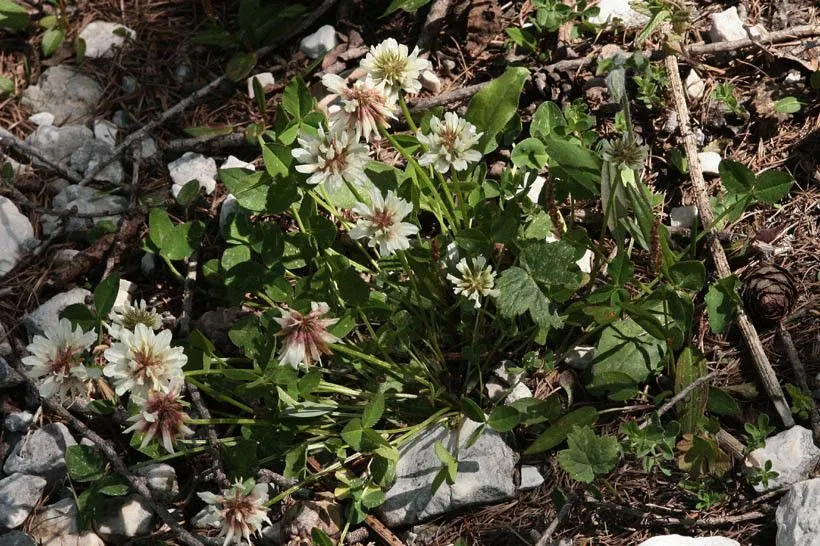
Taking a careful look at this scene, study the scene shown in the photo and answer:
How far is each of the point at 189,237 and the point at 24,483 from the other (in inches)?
32.8

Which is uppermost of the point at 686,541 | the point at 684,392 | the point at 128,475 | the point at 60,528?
the point at 684,392

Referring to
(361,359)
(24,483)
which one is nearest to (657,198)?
(361,359)

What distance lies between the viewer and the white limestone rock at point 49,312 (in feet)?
8.89

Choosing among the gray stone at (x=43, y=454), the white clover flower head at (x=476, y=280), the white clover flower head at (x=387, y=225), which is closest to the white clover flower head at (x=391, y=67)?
the white clover flower head at (x=387, y=225)

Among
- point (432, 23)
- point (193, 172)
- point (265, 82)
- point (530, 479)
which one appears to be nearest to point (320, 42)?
point (265, 82)

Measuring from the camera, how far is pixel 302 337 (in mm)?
2027

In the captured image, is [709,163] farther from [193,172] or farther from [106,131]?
[106,131]

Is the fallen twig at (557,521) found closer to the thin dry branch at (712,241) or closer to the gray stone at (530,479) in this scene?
the gray stone at (530,479)

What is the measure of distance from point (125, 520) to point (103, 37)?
1883 mm

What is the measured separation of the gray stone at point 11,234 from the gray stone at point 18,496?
724 millimetres

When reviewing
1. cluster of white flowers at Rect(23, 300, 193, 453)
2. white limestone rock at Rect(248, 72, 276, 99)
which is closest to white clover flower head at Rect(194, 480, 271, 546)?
cluster of white flowers at Rect(23, 300, 193, 453)

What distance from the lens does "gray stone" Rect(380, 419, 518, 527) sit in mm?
→ 2285

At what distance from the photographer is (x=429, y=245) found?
2459 mm

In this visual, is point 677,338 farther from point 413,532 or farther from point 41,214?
point 41,214
